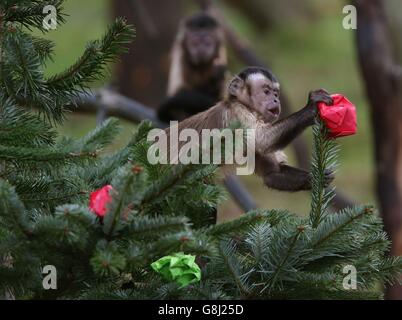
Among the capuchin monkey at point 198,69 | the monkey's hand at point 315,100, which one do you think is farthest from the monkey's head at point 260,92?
the capuchin monkey at point 198,69

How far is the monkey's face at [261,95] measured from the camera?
462 cm

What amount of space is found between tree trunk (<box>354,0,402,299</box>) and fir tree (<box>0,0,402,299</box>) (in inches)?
154

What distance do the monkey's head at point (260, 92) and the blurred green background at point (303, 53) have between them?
8156 mm

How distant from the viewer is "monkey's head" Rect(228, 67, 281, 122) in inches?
182

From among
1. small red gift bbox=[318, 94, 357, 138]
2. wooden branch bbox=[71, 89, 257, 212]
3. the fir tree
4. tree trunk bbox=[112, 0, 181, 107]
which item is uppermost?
tree trunk bbox=[112, 0, 181, 107]

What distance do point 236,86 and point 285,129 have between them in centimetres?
68

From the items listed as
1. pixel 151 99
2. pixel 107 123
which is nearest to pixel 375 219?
pixel 107 123

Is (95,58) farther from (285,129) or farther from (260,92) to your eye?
(260,92)

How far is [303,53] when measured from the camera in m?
16.3

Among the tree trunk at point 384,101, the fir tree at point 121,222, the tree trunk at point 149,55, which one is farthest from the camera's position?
the tree trunk at point 149,55

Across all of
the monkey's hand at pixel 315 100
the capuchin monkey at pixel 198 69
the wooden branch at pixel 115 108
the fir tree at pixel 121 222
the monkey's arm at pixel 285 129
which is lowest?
the fir tree at pixel 121 222

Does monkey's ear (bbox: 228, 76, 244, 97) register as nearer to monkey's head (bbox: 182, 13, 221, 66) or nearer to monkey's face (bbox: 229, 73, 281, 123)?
monkey's face (bbox: 229, 73, 281, 123)

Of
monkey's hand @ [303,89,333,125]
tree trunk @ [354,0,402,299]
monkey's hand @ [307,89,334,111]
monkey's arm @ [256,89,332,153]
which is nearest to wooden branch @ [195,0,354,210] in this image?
tree trunk @ [354,0,402,299]

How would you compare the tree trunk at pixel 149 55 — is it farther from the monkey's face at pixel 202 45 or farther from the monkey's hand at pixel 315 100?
the monkey's hand at pixel 315 100
